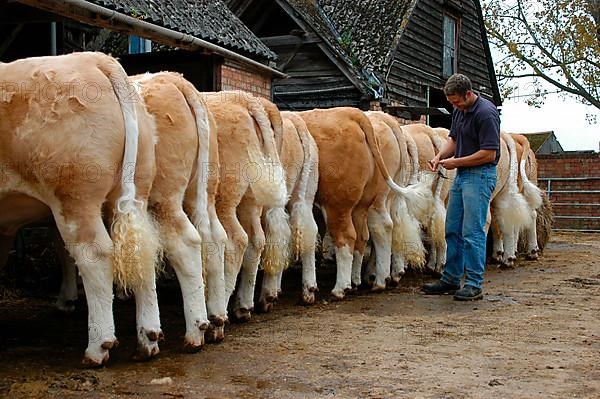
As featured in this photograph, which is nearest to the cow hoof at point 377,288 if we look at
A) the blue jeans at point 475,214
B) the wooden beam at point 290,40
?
the blue jeans at point 475,214

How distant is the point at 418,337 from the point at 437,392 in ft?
5.17

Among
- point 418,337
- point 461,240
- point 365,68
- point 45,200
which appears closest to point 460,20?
point 365,68

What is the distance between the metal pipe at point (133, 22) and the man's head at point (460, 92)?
3.75m

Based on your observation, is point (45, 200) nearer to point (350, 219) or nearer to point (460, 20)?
point (350, 219)

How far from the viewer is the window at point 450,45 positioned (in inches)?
895

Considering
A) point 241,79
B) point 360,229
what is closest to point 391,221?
point 360,229

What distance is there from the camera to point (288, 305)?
7.27m

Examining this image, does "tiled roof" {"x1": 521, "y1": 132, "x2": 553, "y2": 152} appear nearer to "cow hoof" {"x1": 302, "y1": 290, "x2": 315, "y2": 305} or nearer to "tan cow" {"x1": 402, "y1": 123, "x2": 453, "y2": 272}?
"tan cow" {"x1": 402, "y1": 123, "x2": 453, "y2": 272}

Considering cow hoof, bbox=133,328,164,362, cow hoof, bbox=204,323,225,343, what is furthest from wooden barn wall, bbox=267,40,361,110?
cow hoof, bbox=133,328,164,362

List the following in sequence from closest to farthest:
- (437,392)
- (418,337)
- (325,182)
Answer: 1. (437,392)
2. (418,337)
3. (325,182)

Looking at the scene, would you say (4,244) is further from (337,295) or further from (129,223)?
(337,295)

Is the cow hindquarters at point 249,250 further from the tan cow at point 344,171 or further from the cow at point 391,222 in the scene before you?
the cow at point 391,222

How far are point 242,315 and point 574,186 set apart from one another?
16.8m

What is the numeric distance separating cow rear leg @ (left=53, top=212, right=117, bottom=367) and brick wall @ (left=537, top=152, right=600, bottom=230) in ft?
59.4
